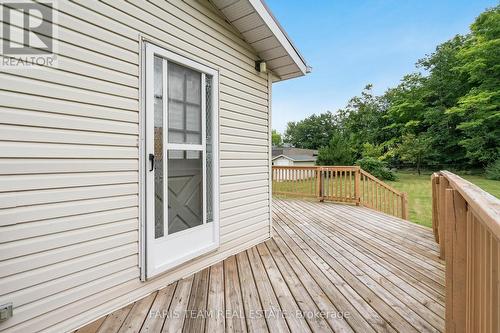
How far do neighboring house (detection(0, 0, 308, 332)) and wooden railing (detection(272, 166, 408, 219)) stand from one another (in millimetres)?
3949

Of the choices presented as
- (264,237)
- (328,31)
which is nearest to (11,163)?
(264,237)

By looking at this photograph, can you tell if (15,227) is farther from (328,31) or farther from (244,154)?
(328,31)

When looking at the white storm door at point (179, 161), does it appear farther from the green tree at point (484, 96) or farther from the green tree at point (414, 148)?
the green tree at point (414, 148)

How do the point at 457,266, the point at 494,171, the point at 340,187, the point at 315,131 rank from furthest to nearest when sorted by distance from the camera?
the point at 315,131, the point at 494,171, the point at 340,187, the point at 457,266

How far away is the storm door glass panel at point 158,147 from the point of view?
2256mm

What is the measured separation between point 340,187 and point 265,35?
14.8 feet

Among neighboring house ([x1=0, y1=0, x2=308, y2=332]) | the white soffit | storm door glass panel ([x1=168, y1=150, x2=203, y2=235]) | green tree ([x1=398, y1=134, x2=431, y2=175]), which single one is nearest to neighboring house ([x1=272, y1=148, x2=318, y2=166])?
green tree ([x1=398, y1=134, x2=431, y2=175])

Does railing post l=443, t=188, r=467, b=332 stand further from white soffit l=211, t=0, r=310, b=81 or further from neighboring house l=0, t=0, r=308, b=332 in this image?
white soffit l=211, t=0, r=310, b=81

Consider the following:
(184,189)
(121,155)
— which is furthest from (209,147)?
(121,155)

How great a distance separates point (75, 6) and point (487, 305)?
9.30 feet

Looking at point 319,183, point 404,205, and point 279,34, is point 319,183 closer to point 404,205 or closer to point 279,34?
point 404,205

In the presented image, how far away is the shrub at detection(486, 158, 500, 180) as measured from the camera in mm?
14014

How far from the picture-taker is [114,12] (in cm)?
200

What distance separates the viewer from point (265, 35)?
10.4 feet
